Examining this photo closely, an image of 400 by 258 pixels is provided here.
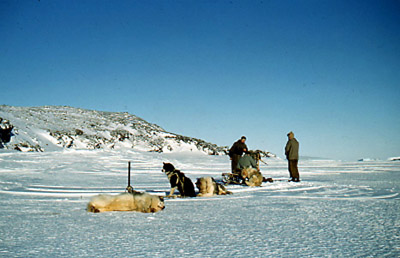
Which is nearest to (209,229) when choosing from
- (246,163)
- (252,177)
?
(252,177)

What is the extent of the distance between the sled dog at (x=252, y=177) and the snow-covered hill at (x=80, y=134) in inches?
1088

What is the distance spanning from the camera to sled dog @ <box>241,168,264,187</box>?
11.0 m

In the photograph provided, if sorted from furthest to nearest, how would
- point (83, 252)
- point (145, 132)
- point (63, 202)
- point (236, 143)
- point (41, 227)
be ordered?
1. point (145, 132)
2. point (236, 143)
3. point (63, 202)
4. point (41, 227)
5. point (83, 252)

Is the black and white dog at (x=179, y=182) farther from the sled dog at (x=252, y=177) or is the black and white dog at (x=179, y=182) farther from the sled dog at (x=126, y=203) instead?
the sled dog at (x=252, y=177)

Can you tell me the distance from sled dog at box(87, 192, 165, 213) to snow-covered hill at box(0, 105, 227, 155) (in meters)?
29.3

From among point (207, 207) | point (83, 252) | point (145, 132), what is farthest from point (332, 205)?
point (145, 132)

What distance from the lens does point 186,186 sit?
8.23 meters

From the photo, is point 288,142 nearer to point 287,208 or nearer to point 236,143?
point 236,143

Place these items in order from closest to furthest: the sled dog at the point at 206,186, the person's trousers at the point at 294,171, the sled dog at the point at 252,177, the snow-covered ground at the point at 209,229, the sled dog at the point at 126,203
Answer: the snow-covered ground at the point at 209,229, the sled dog at the point at 126,203, the sled dog at the point at 206,186, the sled dog at the point at 252,177, the person's trousers at the point at 294,171

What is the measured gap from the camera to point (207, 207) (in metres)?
6.55

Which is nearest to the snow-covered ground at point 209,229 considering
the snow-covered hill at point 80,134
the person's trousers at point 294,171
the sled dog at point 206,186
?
the sled dog at point 206,186

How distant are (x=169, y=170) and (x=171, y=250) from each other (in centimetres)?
480

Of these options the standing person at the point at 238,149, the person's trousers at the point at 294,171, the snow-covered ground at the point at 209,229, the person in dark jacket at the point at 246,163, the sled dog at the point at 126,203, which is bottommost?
the snow-covered ground at the point at 209,229

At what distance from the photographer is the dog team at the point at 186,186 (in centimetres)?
592
